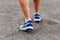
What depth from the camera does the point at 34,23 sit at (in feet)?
12.1

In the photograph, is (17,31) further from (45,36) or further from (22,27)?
(45,36)

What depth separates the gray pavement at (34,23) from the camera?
3.19 metres

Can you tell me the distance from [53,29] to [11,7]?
5.13ft

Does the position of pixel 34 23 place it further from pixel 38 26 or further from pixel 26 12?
pixel 26 12

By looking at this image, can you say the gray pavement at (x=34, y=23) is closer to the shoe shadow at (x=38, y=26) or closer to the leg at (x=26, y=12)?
the shoe shadow at (x=38, y=26)

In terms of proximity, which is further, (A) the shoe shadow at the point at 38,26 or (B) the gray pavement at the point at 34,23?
(A) the shoe shadow at the point at 38,26

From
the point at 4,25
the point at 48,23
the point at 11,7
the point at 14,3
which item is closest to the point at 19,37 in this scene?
the point at 4,25

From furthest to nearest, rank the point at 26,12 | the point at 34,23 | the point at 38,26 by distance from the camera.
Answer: the point at 34,23, the point at 38,26, the point at 26,12

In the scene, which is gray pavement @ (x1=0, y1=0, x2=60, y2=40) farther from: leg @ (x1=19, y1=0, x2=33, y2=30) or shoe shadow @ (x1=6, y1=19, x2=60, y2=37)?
leg @ (x1=19, y1=0, x2=33, y2=30)

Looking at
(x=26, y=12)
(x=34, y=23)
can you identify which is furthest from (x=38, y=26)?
(x=26, y=12)

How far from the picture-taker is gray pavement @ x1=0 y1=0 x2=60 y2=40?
10.5 feet

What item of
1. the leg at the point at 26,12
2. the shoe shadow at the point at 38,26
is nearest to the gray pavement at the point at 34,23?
the shoe shadow at the point at 38,26

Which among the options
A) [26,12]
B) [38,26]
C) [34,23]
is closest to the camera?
[26,12]

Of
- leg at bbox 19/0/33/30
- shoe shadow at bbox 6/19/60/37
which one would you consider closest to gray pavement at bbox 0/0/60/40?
shoe shadow at bbox 6/19/60/37
